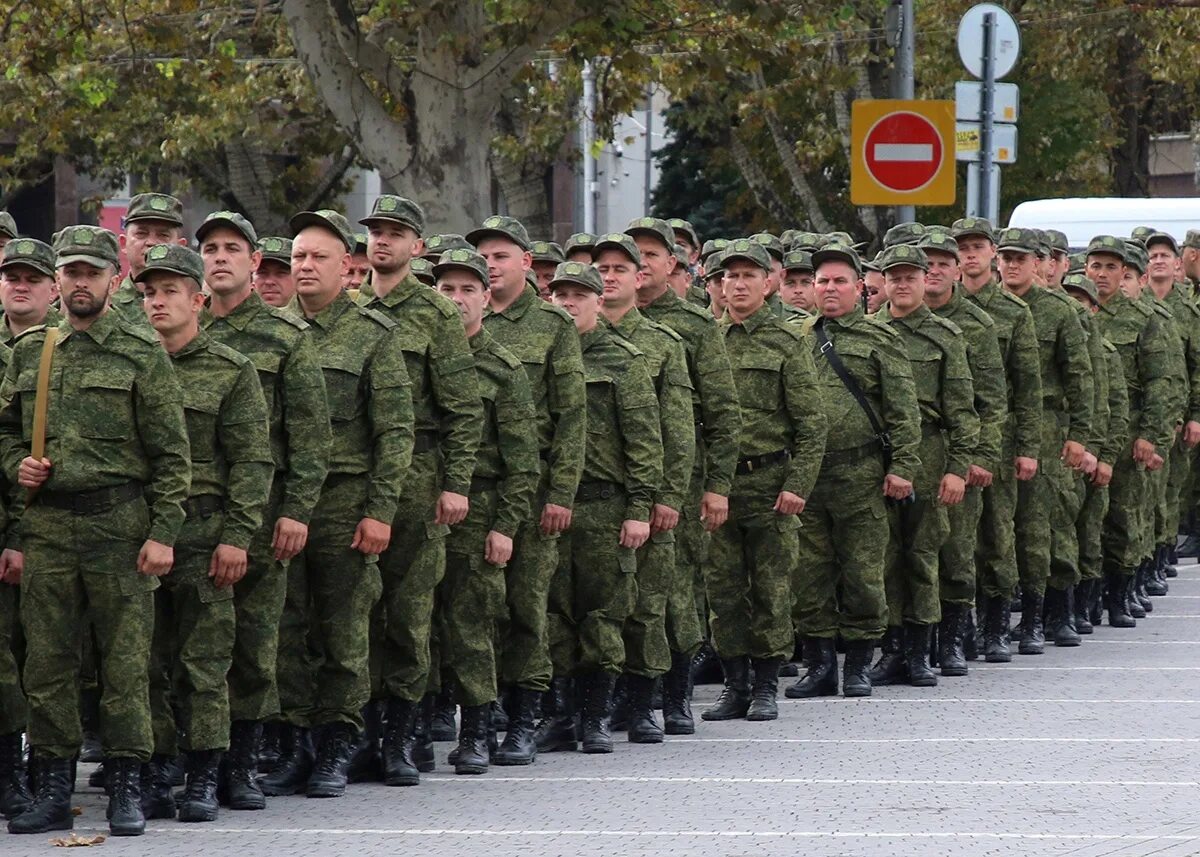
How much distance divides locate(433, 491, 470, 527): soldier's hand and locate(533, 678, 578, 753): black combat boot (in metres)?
1.35

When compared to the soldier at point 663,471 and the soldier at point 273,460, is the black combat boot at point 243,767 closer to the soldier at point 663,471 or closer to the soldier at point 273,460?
the soldier at point 273,460

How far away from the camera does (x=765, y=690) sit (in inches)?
500

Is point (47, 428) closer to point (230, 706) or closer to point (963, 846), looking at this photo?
point (230, 706)

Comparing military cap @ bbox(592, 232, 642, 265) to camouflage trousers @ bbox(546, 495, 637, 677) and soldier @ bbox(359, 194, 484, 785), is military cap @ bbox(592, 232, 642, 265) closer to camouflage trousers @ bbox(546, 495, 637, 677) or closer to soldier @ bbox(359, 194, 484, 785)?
camouflage trousers @ bbox(546, 495, 637, 677)

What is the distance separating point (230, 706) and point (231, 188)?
79.9 feet

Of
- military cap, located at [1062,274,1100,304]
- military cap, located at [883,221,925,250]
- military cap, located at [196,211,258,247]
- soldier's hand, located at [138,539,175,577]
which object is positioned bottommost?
soldier's hand, located at [138,539,175,577]

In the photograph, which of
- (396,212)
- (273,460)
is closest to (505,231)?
(396,212)

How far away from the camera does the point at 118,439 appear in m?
Answer: 9.32

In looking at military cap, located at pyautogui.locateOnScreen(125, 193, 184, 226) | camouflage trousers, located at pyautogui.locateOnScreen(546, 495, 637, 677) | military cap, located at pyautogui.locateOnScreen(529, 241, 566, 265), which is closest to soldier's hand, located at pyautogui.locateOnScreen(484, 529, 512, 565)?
camouflage trousers, located at pyautogui.locateOnScreen(546, 495, 637, 677)

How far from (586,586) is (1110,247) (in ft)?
23.5

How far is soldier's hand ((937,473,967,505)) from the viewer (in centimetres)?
1389

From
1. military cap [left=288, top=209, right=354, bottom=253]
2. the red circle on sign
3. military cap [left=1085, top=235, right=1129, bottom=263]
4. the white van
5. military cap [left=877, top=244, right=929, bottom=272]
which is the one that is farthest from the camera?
the white van

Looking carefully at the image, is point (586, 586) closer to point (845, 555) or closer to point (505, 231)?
point (505, 231)

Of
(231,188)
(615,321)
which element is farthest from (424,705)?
(231,188)
